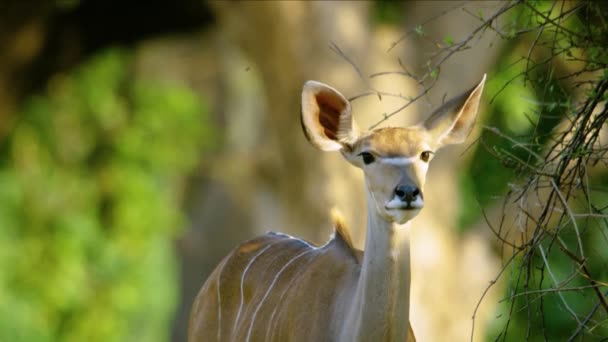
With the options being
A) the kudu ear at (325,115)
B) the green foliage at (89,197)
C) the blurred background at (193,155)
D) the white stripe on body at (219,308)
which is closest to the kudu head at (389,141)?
the kudu ear at (325,115)

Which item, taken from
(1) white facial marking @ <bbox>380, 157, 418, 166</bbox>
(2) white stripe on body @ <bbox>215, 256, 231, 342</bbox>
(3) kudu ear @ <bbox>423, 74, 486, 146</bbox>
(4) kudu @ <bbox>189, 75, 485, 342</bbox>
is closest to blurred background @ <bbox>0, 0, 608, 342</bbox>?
(2) white stripe on body @ <bbox>215, 256, 231, 342</bbox>

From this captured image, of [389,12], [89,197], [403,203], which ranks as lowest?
[89,197]

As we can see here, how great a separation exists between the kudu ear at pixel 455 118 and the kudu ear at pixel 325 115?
0.88ft

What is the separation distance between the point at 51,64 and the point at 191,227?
4.67 meters

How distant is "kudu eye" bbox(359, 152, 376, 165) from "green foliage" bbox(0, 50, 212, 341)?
10676mm

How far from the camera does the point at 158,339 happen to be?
840 inches

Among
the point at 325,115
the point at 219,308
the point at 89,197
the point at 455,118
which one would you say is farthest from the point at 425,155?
the point at 89,197

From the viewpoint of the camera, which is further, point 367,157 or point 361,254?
point 361,254

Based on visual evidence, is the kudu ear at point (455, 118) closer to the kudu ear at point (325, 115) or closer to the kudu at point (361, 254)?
the kudu at point (361, 254)

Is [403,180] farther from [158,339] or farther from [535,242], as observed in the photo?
[158,339]

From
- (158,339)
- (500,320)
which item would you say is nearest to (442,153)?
(500,320)

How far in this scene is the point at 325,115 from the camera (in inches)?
211

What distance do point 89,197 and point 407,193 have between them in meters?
12.0

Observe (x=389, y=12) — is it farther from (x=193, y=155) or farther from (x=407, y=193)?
(x=407, y=193)
